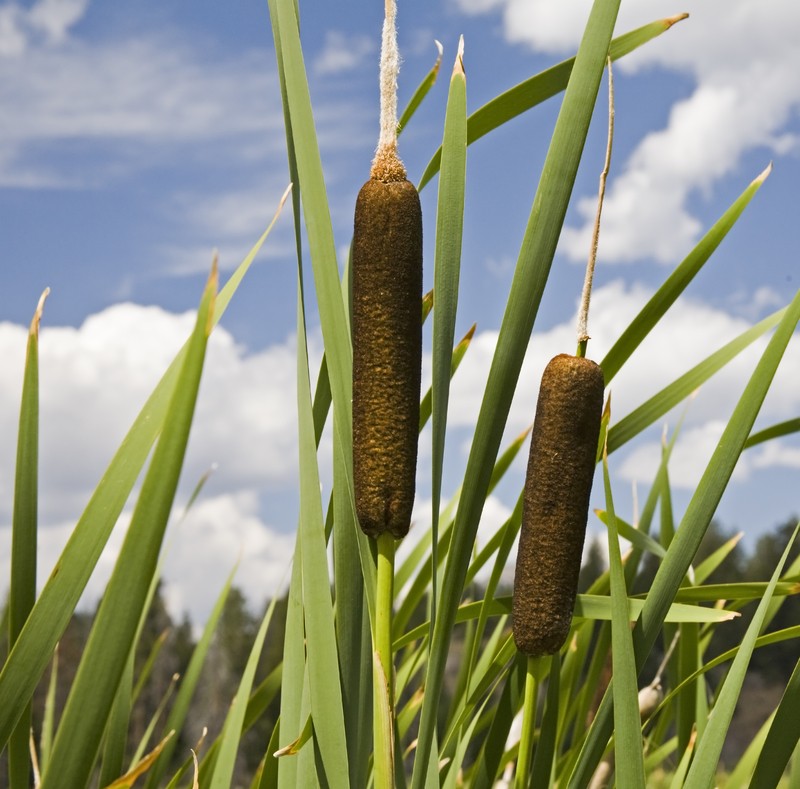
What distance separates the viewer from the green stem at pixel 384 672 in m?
0.90

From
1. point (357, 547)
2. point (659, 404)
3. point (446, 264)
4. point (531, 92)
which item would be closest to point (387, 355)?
point (446, 264)

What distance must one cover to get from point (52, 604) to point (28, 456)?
0.22m

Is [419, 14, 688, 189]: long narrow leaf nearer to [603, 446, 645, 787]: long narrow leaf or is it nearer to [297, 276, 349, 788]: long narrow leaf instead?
[297, 276, 349, 788]: long narrow leaf

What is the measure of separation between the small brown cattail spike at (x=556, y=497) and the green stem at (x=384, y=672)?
188 millimetres

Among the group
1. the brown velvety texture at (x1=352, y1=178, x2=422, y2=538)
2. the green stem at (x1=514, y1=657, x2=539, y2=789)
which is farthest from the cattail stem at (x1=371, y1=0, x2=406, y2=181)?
the green stem at (x1=514, y1=657, x2=539, y2=789)

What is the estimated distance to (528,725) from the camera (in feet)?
3.59

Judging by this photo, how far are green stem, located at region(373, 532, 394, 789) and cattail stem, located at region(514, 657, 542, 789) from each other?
23 centimetres

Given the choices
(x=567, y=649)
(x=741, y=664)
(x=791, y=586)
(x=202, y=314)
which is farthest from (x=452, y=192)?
(x=567, y=649)

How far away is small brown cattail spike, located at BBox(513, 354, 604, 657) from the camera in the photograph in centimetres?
105

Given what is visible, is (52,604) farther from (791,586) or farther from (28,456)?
(791,586)

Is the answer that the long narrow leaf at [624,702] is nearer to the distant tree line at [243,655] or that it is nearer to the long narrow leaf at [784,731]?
the long narrow leaf at [784,731]

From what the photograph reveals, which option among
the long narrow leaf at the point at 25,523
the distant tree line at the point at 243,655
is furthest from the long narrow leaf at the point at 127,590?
the distant tree line at the point at 243,655

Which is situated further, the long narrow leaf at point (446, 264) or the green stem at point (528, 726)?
the green stem at point (528, 726)

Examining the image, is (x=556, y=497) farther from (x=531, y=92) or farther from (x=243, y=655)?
(x=243, y=655)
